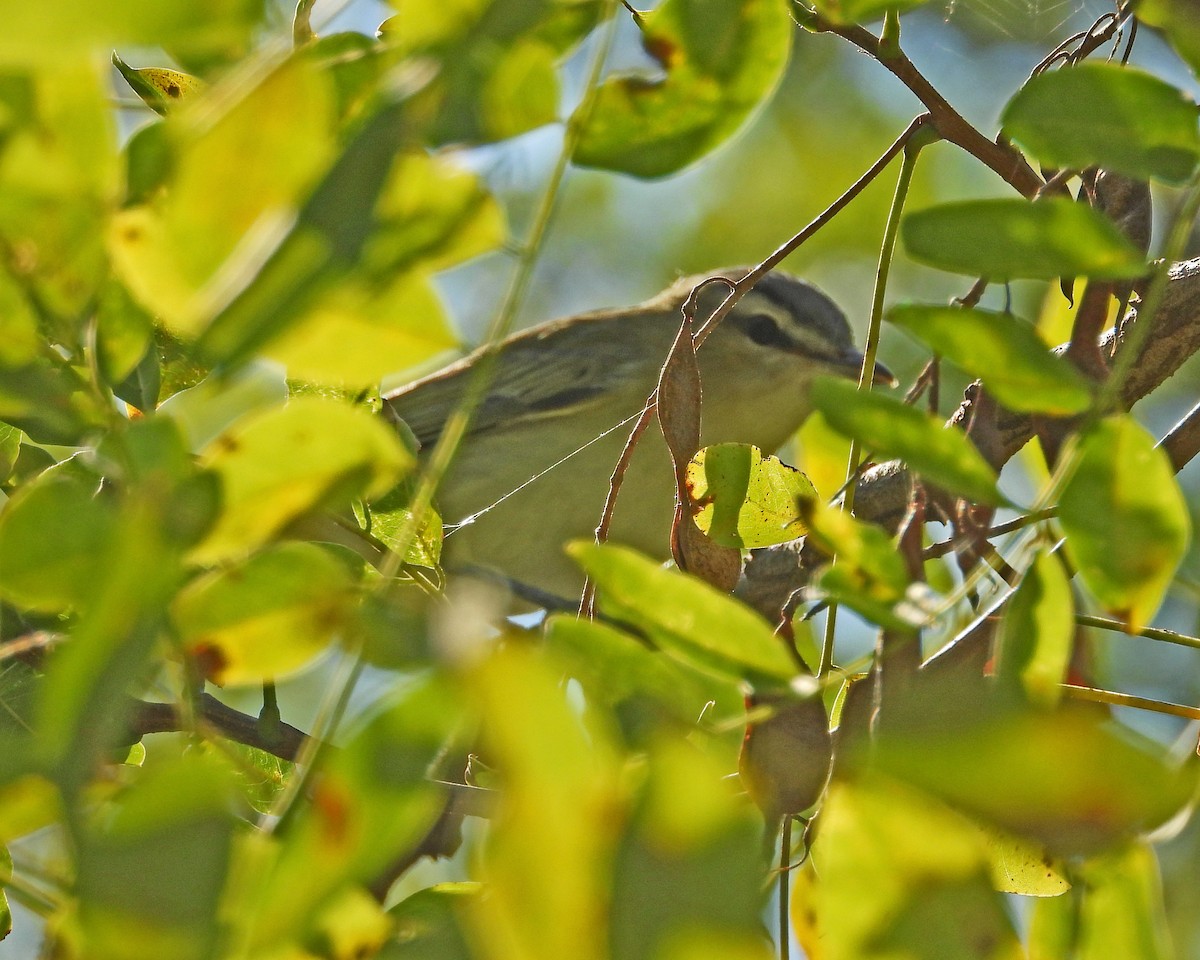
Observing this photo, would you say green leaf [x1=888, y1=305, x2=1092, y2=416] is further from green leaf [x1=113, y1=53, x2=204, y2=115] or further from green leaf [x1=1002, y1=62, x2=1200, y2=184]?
green leaf [x1=113, y1=53, x2=204, y2=115]

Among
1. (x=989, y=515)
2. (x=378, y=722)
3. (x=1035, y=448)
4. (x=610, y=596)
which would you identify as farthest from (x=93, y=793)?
(x=1035, y=448)

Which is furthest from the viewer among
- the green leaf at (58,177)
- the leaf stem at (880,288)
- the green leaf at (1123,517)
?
the leaf stem at (880,288)

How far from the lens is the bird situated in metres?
4.30

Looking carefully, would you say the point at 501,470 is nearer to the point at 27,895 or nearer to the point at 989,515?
the point at 989,515

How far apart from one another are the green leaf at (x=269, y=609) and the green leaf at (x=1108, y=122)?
0.68 meters

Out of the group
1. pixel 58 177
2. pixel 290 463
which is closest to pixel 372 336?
pixel 290 463

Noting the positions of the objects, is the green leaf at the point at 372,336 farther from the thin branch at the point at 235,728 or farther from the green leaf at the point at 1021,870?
the thin branch at the point at 235,728

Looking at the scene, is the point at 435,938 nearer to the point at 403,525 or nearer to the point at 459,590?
the point at 459,590

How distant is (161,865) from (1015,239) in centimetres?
79

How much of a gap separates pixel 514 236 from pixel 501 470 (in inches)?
137

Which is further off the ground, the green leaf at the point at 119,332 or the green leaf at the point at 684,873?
the green leaf at the point at 119,332

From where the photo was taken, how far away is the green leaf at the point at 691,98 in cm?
114

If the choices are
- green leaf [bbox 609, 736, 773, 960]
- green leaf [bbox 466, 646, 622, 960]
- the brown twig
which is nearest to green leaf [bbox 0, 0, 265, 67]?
green leaf [bbox 466, 646, 622, 960]

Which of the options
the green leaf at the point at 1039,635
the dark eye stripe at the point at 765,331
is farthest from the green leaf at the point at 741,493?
the dark eye stripe at the point at 765,331
